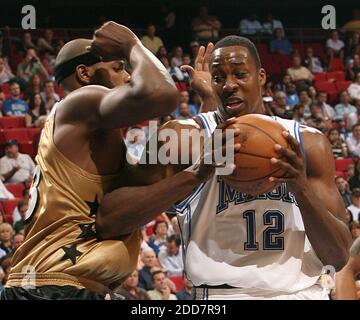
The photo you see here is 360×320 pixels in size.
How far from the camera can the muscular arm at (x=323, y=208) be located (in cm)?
324

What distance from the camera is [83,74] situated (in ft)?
11.1

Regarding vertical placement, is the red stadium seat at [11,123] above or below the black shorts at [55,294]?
above

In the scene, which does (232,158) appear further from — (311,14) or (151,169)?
(311,14)

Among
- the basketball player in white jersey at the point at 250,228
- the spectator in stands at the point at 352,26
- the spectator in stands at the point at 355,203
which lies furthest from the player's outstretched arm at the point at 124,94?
the spectator in stands at the point at 352,26

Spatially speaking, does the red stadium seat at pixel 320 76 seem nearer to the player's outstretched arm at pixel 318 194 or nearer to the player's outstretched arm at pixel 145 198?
the player's outstretched arm at pixel 318 194

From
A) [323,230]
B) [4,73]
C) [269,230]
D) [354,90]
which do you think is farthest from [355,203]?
[323,230]

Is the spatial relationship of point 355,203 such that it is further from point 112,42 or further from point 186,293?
point 112,42

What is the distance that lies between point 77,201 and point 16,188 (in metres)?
5.80

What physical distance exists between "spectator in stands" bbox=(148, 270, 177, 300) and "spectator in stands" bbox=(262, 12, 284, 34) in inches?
293

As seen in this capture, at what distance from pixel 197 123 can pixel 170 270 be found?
4645 millimetres

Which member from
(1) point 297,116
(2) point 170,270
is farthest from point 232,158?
(1) point 297,116

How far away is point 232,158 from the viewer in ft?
10.3

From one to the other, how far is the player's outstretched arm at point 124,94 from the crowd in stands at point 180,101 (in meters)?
3.17

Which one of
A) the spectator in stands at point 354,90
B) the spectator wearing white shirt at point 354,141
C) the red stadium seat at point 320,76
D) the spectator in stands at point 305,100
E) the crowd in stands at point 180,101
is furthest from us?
the red stadium seat at point 320,76
